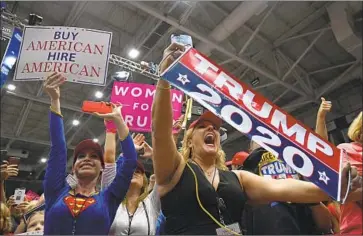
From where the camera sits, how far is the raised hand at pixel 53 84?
6.31 ft

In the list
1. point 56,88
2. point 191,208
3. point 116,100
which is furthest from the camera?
point 116,100

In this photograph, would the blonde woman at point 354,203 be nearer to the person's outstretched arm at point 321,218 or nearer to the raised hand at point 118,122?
the person's outstretched arm at point 321,218

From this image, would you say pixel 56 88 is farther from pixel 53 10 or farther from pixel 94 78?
pixel 53 10

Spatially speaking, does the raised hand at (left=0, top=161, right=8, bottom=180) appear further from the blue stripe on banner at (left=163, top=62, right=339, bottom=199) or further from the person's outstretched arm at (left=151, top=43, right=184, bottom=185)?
the blue stripe on banner at (left=163, top=62, right=339, bottom=199)

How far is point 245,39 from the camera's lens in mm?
7305

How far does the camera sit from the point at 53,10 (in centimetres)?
648

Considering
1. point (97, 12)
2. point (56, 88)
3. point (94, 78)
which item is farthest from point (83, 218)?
point (97, 12)

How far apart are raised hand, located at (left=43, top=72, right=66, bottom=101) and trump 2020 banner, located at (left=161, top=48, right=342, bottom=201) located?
996mm

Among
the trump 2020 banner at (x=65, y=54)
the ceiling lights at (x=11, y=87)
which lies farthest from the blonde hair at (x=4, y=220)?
the ceiling lights at (x=11, y=87)

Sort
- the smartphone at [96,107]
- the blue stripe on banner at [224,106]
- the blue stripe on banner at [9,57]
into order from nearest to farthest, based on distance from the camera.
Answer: the blue stripe on banner at [224,106], the smartphone at [96,107], the blue stripe on banner at [9,57]

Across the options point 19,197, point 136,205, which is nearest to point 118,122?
point 136,205

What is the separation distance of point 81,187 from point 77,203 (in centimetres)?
16

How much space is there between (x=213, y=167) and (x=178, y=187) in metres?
0.29

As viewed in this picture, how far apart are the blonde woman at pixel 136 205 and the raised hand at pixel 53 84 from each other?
0.48 metres
